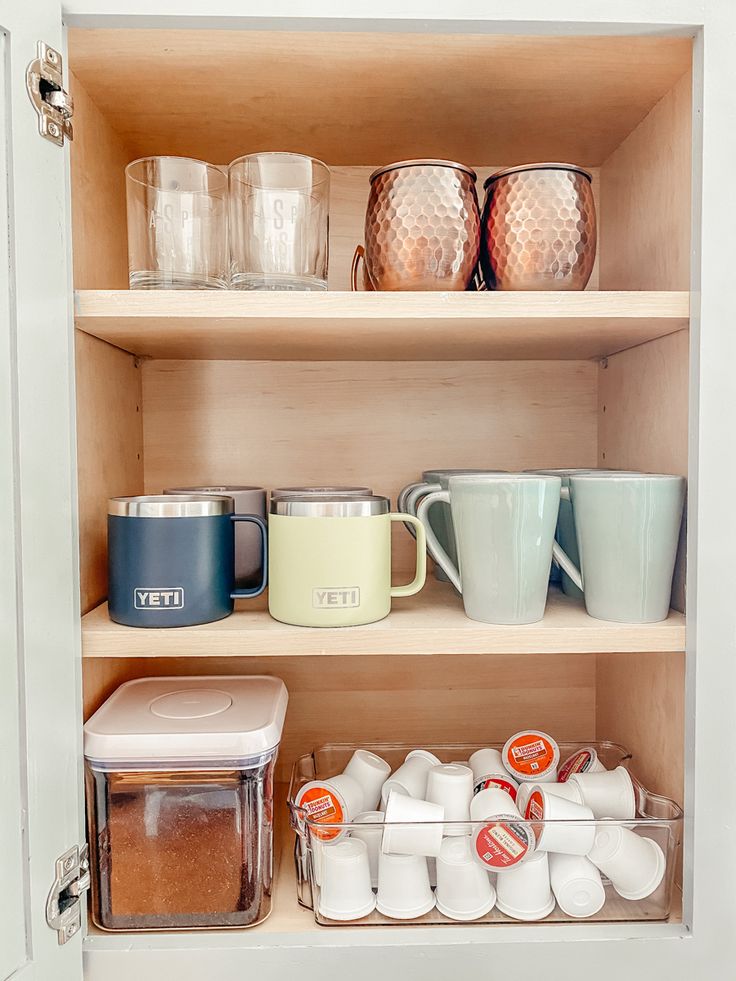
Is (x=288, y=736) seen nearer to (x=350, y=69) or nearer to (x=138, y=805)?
(x=138, y=805)

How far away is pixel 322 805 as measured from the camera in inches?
33.9

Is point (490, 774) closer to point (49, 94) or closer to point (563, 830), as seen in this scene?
point (563, 830)

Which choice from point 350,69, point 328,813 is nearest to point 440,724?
point 328,813

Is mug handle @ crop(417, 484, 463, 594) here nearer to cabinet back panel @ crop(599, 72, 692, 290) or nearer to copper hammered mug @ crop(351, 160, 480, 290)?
copper hammered mug @ crop(351, 160, 480, 290)

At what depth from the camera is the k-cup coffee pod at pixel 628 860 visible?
797 mm

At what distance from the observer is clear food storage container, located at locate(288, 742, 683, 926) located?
0.79m

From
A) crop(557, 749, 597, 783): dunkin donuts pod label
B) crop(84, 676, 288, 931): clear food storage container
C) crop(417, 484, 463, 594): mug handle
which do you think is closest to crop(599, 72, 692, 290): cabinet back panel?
crop(417, 484, 463, 594): mug handle

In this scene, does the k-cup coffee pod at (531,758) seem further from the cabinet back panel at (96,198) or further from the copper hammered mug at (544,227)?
the cabinet back panel at (96,198)

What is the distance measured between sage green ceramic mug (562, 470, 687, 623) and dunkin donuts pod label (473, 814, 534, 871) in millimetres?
235

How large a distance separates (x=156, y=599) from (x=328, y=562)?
18 cm

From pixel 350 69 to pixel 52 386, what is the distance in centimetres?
45

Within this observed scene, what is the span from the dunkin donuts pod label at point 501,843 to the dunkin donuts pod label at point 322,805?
0.16 meters

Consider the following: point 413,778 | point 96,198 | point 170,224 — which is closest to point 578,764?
point 413,778

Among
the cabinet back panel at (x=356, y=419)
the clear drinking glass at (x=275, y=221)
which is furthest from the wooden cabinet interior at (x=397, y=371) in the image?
the clear drinking glass at (x=275, y=221)
